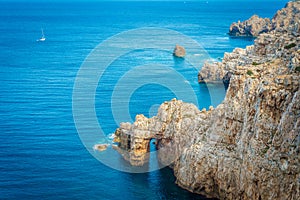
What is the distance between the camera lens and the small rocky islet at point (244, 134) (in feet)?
227

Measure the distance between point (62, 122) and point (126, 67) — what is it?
65.7 meters

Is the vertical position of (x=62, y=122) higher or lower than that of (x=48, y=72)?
lower

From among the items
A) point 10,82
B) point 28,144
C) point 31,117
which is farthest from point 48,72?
point 28,144

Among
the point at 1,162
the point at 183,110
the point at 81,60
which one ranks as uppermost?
the point at 81,60

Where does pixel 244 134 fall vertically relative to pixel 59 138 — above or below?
below

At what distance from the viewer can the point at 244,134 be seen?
76.1 meters

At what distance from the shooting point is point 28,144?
108 meters

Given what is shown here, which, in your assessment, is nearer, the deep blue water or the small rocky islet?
the small rocky islet

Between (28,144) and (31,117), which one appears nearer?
(28,144)

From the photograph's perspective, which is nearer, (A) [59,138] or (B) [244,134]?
(B) [244,134]

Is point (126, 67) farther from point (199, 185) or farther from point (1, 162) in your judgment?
point (199, 185)

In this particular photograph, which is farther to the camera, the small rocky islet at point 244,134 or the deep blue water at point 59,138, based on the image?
the deep blue water at point 59,138

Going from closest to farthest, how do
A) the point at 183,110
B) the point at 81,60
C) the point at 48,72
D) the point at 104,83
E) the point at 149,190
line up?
the point at 149,190 → the point at 183,110 → the point at 104,83 → the point at 48,72 → the point at 81,60

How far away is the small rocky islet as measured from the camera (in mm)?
69250
